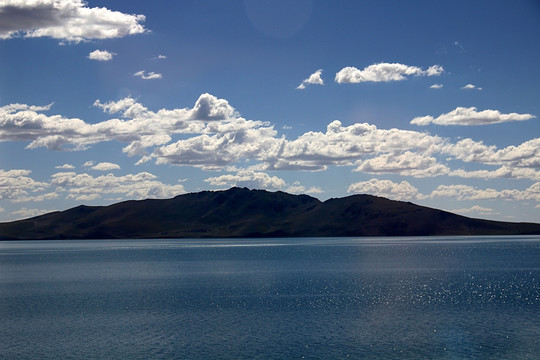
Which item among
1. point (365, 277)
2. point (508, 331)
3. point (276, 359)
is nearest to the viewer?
point (276, 359)

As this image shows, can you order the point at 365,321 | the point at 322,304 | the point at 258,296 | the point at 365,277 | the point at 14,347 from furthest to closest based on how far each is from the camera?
the point at 365,277, the point at 258,296, the point at 322,304, the point at 365,321, the point at 14,347

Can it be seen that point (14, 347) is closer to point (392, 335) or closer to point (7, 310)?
point (7, 310)

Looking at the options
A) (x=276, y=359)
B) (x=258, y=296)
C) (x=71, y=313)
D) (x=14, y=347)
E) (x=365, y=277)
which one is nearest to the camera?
(x=276, y=359)

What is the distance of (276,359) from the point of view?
1984 inches

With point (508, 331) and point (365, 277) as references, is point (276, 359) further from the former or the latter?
point (365, 277)

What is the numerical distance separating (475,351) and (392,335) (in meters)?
9.27

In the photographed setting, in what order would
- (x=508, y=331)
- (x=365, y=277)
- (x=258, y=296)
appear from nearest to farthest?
(x=508, y=331), (x=258, y=296), (x=365, y=277)

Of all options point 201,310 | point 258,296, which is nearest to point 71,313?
point 201,310

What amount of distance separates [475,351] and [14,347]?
43.5 m

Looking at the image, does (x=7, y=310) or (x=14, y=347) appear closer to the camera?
(x=14, y=347)

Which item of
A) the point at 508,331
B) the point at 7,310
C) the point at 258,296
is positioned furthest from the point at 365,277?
the point at 7,310

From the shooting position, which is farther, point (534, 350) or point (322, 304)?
point (322, 304)

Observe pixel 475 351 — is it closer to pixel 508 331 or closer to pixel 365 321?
pixel 508 331

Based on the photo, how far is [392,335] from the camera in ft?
193
